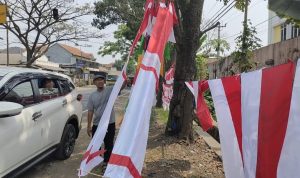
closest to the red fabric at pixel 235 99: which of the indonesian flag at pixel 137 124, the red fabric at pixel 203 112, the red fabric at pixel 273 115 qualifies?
the red fabric at pixel 273 115

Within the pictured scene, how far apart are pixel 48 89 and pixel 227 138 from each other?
4731mm

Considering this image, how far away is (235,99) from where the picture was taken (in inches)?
139

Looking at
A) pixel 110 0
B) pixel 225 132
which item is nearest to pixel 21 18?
pixel 110 0

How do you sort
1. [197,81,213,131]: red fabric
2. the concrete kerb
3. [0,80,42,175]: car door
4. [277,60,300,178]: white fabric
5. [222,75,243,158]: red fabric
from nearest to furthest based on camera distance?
[277,60,300,178]: white fabric
[222,75,243,158]: red fabric
[197,81,213,131]: red fabric
[0,80,42,175]: car door
the concrete kerb

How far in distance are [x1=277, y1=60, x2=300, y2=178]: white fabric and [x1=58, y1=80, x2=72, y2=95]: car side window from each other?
19.0ft

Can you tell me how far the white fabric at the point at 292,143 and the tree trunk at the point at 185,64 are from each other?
673cm

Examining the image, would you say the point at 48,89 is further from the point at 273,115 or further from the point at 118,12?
the point at 118,12

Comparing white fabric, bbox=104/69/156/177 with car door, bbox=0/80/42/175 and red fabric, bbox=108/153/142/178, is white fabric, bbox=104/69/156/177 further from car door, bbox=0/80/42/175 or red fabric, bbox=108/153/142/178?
car door, bbox=0/80/42/175

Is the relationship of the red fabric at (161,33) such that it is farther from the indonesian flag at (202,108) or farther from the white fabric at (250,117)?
the white fabric at (250,117)

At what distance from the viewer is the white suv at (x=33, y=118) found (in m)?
5.52

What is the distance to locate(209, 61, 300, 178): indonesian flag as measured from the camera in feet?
10.3

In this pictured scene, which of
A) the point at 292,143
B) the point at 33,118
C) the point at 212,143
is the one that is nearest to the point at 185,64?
the point at 212,143

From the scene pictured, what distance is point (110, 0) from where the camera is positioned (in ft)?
80.2

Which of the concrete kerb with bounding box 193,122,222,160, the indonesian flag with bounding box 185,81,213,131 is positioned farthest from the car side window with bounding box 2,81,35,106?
the concrete kerb with bounding box 193,122,222,160
